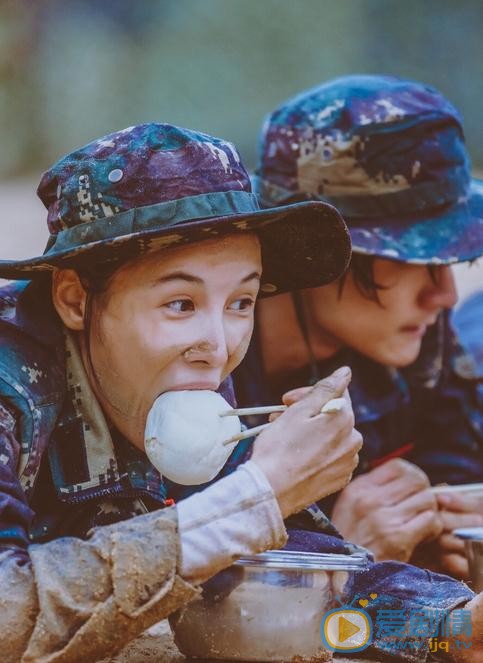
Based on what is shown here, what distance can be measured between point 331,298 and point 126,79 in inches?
371

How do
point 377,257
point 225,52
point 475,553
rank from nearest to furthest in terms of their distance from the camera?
point 475,553
point 377,257
point 225,52

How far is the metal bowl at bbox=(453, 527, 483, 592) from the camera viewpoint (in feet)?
9.06

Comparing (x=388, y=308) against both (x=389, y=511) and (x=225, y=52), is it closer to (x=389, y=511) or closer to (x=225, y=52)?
(x=389, y=511)

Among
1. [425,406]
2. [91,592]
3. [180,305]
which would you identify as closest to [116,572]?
[91,592]

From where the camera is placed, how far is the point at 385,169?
357 cm

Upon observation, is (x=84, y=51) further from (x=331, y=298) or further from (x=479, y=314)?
(x=331, y=298)

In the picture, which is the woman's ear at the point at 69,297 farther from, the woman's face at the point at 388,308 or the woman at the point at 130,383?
the woman's face at the point at 388,308

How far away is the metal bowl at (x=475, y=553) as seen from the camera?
9.06 feet

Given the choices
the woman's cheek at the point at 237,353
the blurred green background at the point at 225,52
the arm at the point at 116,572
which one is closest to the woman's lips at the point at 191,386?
the woman's cheek at the point at 237,353

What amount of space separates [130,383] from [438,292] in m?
1.47

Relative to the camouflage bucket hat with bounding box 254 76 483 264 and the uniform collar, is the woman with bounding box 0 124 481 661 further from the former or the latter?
the camouflage bucket hat with bounding box 254 76 483 264

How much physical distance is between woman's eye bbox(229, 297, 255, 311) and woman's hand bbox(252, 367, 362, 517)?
0.97 feet

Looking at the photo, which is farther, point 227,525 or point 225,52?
point 225,52

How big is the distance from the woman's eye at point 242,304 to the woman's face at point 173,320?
0.04 feet
